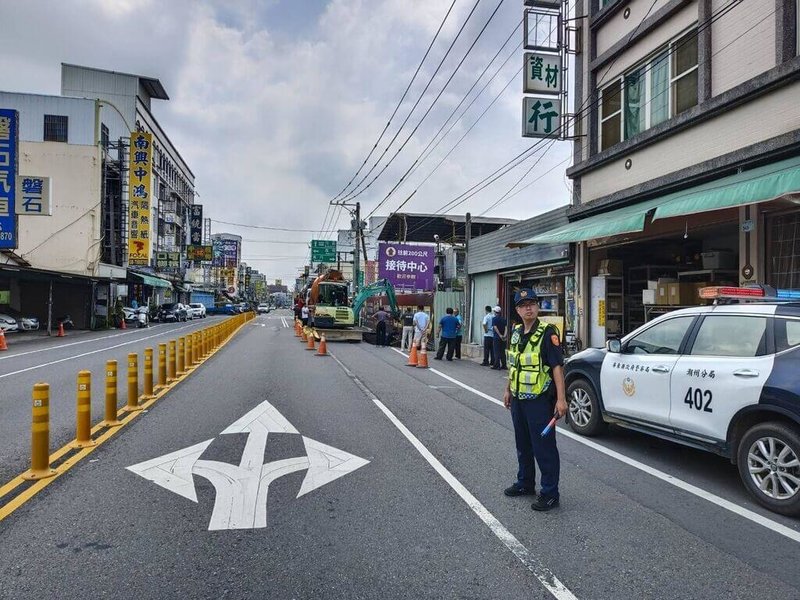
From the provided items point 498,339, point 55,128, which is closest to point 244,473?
point 498,339

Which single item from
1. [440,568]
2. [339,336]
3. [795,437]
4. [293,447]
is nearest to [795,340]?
[795,437]

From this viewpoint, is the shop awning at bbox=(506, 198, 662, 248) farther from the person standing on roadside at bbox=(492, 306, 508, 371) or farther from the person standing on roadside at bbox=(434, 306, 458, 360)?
the person standing on roadside at bbox=(434, 306, 458, 360)

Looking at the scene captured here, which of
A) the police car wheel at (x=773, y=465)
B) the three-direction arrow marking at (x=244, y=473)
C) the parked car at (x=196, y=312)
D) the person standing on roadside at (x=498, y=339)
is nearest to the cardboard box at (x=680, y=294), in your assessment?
the person standing on roadside at (x=498, y=339)

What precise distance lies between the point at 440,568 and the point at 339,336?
73.8 feet

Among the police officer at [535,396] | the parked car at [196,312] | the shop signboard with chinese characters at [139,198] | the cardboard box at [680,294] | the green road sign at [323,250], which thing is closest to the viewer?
the police officer at [535,396]

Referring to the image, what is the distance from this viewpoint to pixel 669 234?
11781mm

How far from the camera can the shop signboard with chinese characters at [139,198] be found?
3850 centimetres

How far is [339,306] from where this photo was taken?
2798 centimetres

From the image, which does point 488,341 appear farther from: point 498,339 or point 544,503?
point 544,503

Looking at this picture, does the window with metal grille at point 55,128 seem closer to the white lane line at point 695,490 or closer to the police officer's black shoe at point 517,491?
the white lane line at point 695,490

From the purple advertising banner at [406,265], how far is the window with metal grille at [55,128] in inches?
1224

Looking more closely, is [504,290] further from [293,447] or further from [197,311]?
[197,311]

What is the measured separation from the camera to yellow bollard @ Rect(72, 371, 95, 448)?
6336mm

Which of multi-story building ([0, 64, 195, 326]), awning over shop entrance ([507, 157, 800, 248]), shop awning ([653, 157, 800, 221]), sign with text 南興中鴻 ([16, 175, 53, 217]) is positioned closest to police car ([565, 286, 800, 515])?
shop awning ([653, 157, 800, 221])
